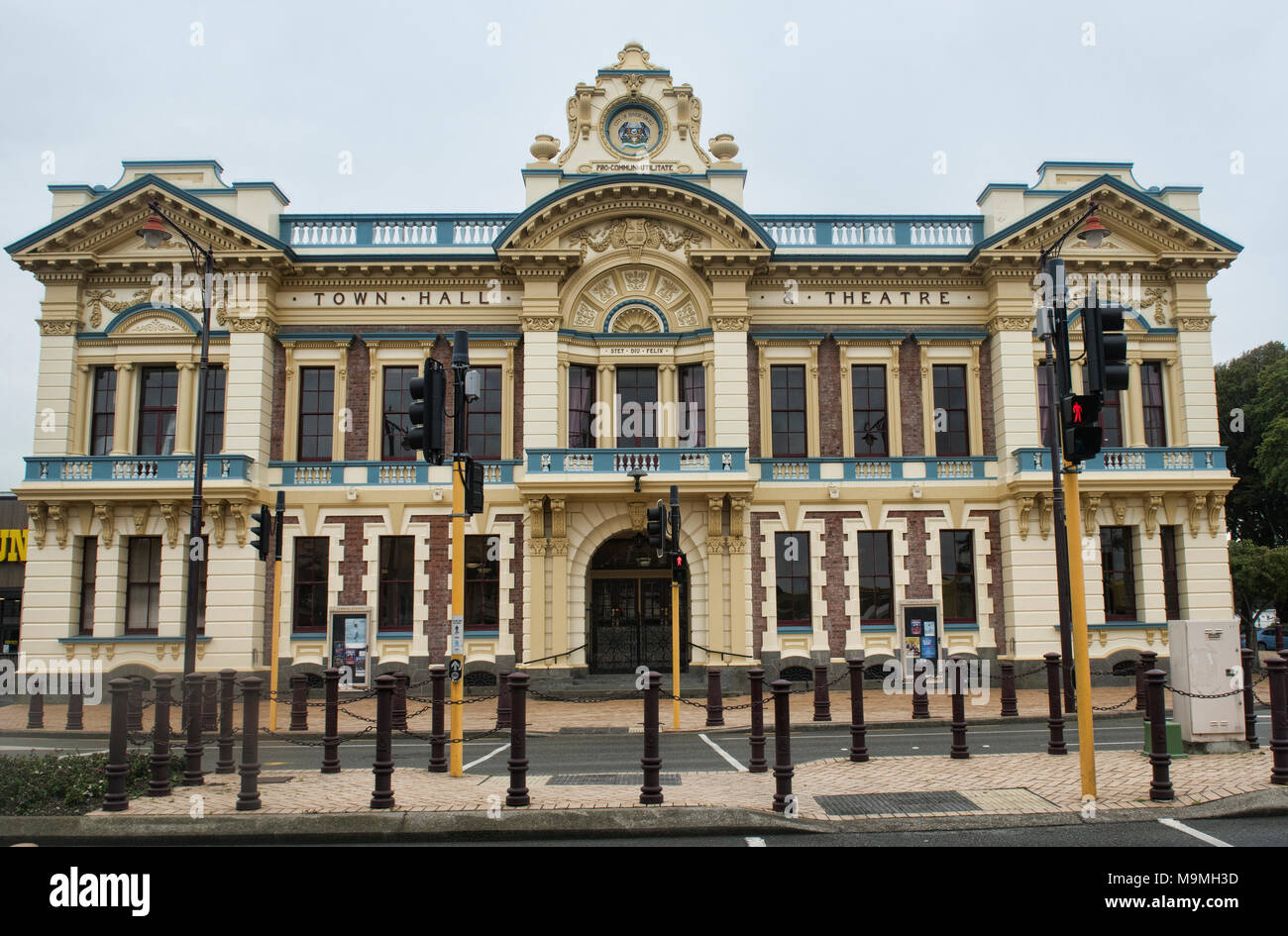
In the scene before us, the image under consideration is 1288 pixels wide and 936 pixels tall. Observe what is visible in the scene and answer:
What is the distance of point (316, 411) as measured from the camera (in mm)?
27344

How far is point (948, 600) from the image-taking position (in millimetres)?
26844

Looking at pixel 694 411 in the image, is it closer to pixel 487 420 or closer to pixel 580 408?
pixel 580 408

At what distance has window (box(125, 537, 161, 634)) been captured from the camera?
2609 cm

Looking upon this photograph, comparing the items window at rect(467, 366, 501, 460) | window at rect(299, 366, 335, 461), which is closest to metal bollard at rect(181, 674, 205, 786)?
window at rect(467, 366, 501, 460)

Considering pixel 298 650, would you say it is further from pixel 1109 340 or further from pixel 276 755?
pixel 1109 340

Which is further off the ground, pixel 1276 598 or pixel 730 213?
pixel 730 213

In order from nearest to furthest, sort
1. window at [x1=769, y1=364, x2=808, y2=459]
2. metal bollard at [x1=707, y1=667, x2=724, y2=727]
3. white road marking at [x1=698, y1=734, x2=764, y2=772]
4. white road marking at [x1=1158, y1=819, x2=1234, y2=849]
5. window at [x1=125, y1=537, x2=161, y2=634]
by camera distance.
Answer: white road marking at [x1=1158, y1=819, x2=1234, y2=849] < white road marking at [x1=698, y1=734, x2=764, y2=772] < metal bollard at [x1=707, y1=667, x2=724, y2=727] < window at [x1=125, y1=537, x2=161, y2=634] < window at [x1=769, y1=364, x2=808, y2=459]

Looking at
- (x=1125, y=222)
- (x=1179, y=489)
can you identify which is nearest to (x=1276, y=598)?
(x=1179, y=489)

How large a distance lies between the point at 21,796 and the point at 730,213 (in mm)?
→ 20852

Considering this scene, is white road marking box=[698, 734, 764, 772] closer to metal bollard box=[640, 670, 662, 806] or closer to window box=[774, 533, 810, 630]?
metal bollard box=[640, 670, 662, 806]

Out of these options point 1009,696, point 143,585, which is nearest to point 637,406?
point 1009,696

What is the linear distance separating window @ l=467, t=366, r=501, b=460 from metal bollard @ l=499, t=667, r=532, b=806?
54.3 feet

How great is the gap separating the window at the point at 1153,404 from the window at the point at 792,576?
10257mm
